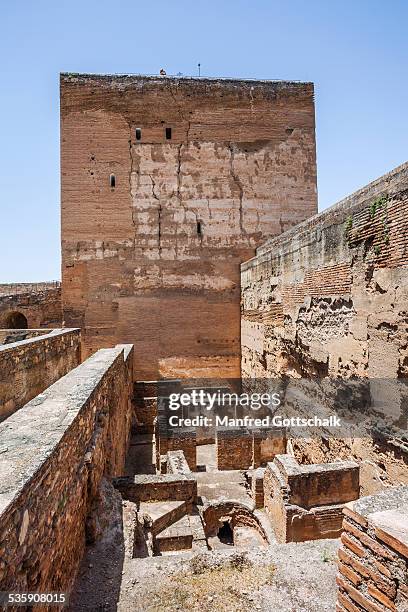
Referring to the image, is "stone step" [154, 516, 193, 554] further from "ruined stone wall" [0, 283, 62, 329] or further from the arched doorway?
the arched doorway

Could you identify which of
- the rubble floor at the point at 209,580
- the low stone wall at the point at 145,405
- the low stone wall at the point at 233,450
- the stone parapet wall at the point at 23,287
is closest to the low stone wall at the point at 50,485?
the rubble floor at the point at 209,580

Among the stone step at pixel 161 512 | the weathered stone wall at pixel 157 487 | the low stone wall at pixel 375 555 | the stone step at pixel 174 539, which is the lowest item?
the stone step at pixel 174 539

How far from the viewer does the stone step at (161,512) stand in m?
4.64

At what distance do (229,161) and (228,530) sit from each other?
995 centimetres

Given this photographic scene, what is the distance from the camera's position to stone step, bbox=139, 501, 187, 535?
464 cm

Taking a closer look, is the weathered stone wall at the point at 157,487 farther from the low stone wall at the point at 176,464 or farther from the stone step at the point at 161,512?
the low stone wall at the point at 176,464

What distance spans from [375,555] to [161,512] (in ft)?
11.0

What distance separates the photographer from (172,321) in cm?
1218

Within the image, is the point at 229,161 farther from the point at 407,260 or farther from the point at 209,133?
the point at 407,260

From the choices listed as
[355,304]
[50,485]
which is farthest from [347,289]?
[50,485]

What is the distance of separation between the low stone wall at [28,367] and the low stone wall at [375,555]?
4868 mm

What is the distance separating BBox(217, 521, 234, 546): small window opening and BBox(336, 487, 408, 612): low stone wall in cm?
447

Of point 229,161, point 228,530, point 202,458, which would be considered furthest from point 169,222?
point 228,530

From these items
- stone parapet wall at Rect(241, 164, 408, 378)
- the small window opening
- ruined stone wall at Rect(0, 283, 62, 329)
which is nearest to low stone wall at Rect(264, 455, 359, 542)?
stone parapet wall at Rect(241, 164, 408, 378)
